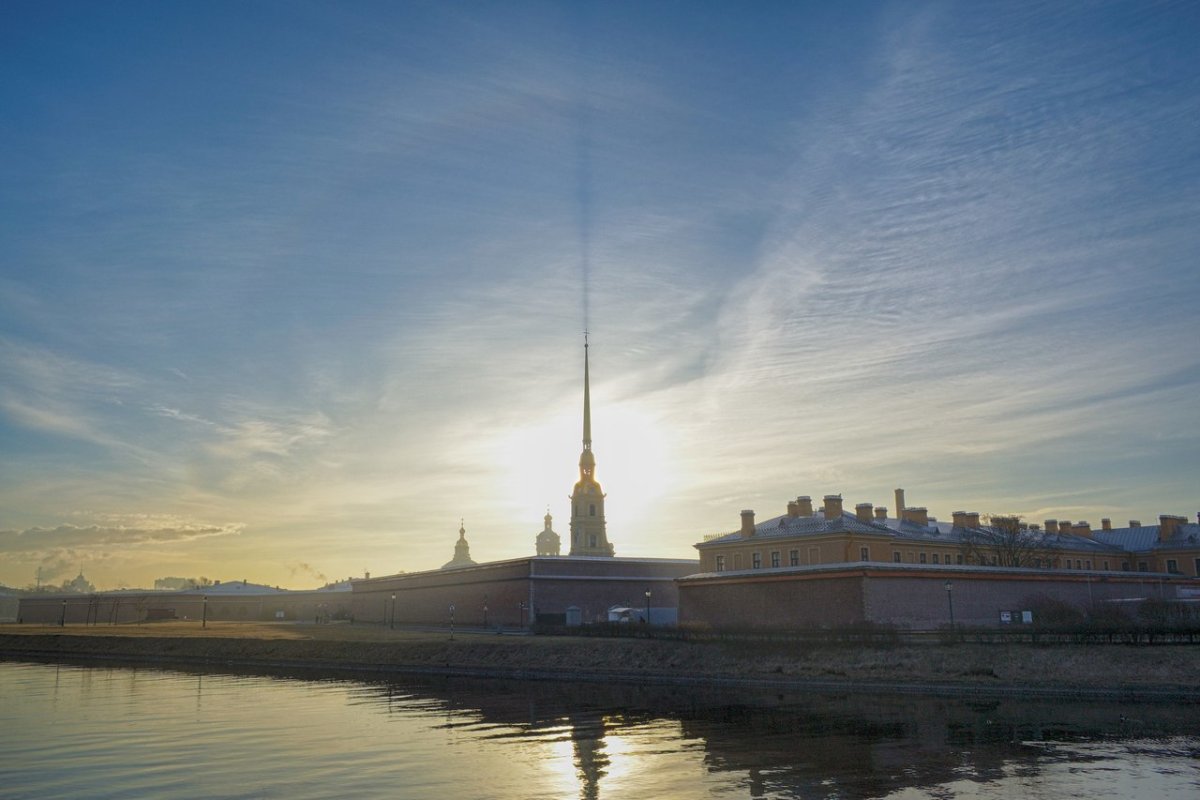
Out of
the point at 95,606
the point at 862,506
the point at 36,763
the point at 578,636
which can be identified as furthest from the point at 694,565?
the point at 95,606

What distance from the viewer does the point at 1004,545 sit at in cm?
7962

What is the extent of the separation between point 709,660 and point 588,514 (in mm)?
54706

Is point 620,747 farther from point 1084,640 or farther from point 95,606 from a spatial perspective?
point 95,606

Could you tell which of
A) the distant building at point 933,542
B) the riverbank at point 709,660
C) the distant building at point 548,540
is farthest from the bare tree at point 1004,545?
the distant building at point 548,540

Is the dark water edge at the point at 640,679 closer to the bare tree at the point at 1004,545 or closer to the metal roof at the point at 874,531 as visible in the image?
the metal roof at the point at 874,531

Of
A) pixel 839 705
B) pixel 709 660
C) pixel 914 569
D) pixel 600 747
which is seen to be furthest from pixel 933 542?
pixel 600 747

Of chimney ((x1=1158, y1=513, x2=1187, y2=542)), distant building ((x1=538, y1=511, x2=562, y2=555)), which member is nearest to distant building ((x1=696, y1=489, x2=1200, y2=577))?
chimney ((x1=1158, y1=513, x2=1187, y2=542))

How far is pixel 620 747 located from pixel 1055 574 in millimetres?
45661

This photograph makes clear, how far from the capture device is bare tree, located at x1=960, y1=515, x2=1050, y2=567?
260 feet

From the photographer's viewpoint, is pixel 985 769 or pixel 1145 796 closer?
pixel 1145 796

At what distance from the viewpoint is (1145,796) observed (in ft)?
66.4

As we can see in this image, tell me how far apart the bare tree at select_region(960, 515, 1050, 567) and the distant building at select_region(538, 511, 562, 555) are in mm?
113289

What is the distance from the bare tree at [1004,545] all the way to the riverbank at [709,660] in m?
37.5

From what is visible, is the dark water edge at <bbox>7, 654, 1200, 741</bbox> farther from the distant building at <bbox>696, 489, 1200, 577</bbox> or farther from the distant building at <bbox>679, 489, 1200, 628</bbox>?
the distant building at <bbox>696, 489, 1200, 577</bbox>
